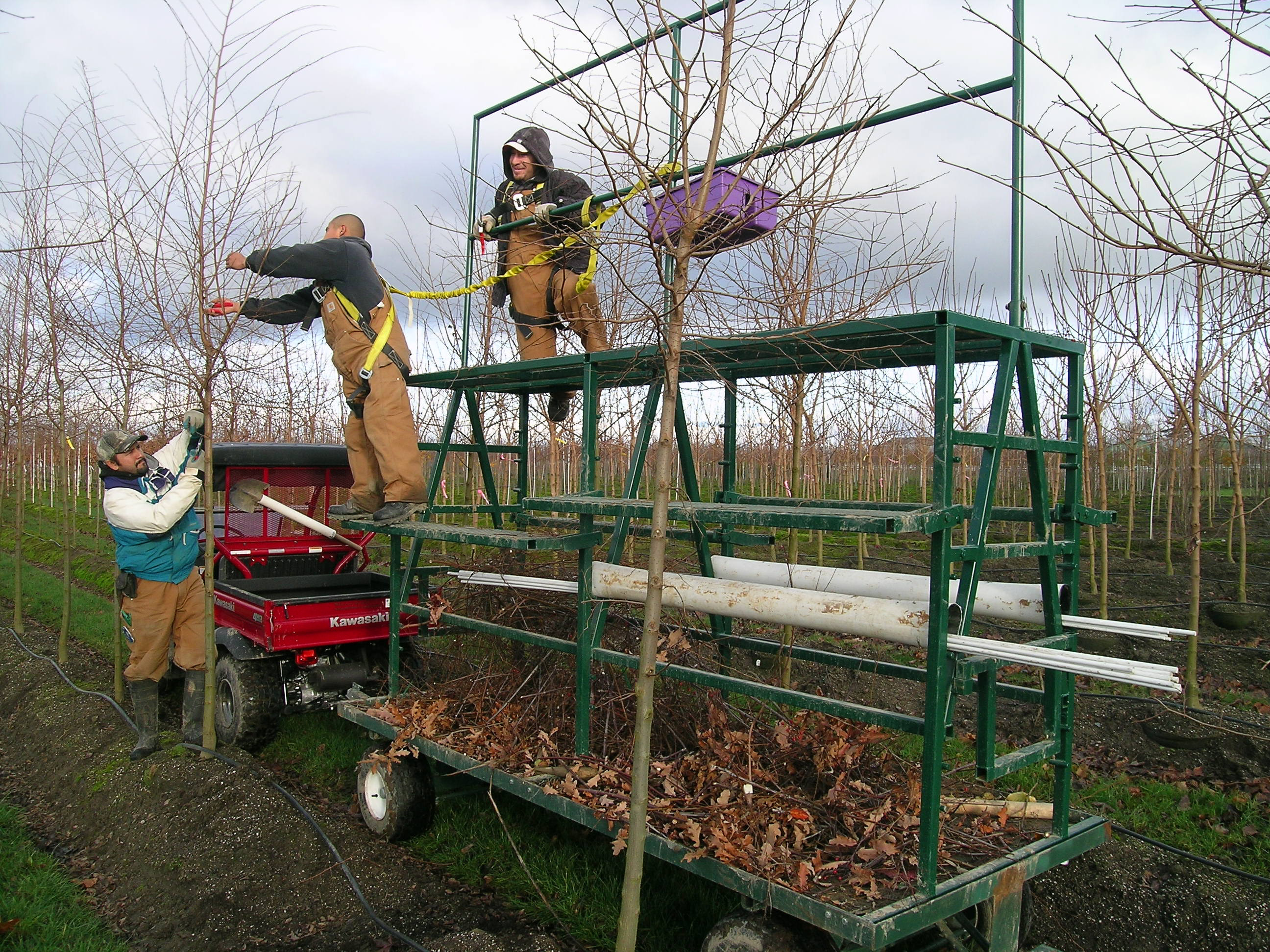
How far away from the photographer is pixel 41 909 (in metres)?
4.22

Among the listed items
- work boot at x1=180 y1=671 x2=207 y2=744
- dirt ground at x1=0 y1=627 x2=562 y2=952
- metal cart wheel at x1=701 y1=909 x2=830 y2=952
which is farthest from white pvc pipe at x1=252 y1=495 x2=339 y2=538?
metal cart wheel at x1=701 y1=909 x2=830 y2=952

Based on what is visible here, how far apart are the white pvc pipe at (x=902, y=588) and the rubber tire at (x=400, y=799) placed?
2065mm

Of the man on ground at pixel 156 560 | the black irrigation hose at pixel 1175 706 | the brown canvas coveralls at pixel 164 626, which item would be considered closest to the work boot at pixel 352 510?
the man on ground at pixel 156 560

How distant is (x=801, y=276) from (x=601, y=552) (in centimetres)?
233

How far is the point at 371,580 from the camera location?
7.64 meters

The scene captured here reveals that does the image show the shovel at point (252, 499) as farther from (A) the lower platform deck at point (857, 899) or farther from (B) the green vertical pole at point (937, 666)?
(B) the green vertical pole at point (937, 666)

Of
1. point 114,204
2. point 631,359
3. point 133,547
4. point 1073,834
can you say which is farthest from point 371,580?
point 1073,834

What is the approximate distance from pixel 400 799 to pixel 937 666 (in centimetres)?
329

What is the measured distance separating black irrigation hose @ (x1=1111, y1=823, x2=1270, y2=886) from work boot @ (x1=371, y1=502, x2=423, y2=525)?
420 centimetres

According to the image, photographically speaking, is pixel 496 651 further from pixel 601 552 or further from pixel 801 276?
pixel 801 276

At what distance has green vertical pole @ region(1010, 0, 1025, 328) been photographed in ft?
9.98

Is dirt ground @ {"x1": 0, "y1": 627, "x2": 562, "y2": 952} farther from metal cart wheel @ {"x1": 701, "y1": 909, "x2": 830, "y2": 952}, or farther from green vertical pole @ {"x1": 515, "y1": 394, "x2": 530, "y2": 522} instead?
green vertical pole @ {"x1": 515, "y1": 394, "x2": 530, "y2": 522}

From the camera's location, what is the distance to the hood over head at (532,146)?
17.2ft

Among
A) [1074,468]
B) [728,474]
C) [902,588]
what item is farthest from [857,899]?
[728,474]
